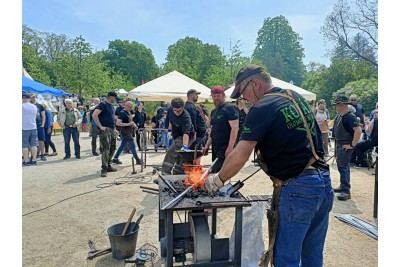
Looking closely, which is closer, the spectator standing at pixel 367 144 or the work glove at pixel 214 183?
the work glove at pixel 214 183

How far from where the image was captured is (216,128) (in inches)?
174

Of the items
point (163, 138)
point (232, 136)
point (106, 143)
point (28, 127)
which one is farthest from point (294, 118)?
point (163, 138)

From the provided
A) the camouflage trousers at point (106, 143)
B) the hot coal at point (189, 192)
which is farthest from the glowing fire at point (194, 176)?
the camouflage trousers at point (106, 143)

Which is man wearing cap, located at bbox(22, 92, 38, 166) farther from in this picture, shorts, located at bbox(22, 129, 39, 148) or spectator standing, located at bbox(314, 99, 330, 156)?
spectator standing, located at bbox(314, 99, 330, 156)

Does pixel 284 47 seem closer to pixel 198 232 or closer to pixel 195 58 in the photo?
pixel 195 58

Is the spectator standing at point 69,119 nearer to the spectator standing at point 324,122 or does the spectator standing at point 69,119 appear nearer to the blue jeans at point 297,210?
the spectator standing at point 324,122

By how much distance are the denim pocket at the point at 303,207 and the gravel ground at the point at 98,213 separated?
1.76 metres

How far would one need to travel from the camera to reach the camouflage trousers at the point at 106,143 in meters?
6.96

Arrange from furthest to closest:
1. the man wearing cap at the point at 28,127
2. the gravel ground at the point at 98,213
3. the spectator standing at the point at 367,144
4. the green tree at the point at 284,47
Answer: the green tree at the point at 284,47 < the man wearing cap at the point at 28,127 < the spectator standing at the point at 367,144 < the gravel ground at the point at 98,213

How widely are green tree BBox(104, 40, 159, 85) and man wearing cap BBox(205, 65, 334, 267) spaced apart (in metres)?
52.5

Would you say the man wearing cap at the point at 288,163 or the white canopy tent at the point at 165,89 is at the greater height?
the white canopy tent at the point at 165,89

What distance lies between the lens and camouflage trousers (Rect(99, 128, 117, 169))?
696 cm

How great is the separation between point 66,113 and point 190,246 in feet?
25.5

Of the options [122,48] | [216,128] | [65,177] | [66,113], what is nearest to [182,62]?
[122,48]
